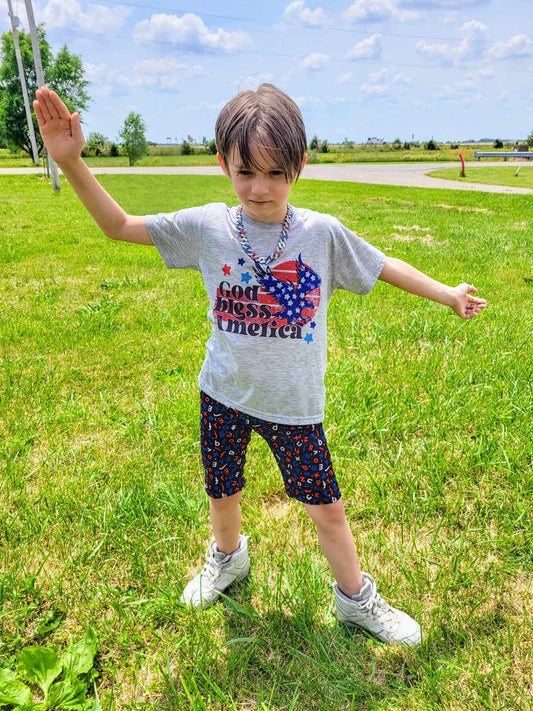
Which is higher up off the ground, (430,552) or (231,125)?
(231,125)

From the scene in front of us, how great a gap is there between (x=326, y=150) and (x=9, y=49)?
108 ft

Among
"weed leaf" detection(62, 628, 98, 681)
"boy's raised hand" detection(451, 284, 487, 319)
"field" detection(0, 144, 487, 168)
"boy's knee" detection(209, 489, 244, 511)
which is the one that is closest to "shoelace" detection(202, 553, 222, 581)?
"boy's knee" detection(209, 489, 244, 511)

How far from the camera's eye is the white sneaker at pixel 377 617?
1731mm

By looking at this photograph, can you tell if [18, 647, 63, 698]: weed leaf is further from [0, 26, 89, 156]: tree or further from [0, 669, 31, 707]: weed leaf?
[0, 26, 89, 156]: tree

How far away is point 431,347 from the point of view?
12.3ft

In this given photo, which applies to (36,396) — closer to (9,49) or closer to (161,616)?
(161,616)

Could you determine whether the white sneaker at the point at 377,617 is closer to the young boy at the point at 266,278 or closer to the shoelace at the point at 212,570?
the young boy at the point at 266,278

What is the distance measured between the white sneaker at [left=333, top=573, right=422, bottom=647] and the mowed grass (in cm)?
5

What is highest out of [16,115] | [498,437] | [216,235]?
[16,115]

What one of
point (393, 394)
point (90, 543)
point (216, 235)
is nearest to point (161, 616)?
point (90, 543)

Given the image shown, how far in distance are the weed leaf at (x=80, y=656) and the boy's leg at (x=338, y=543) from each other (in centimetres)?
84

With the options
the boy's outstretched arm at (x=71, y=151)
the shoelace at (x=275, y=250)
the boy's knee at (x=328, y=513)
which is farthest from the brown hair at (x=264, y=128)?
the boy's knee at (x=328, y=513)

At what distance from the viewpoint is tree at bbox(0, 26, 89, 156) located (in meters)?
46.2

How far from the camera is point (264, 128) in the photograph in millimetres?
1329
